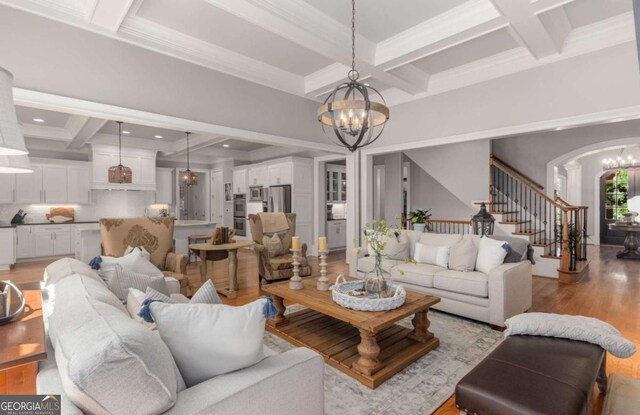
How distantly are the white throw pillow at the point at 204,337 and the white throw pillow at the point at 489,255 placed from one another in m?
3.05

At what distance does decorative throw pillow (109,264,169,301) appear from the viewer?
2.38 metres

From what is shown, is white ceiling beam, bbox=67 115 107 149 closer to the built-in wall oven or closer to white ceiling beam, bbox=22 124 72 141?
white ceiling beam, bbox=22 124 72 141

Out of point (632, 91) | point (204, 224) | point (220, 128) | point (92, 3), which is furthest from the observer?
point (204, 224)

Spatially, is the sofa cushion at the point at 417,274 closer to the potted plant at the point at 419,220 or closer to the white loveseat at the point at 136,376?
the white loveseat at the point at 136,376

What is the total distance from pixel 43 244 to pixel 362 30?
796 centimetres

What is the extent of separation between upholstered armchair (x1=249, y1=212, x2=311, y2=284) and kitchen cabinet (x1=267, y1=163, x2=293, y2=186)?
229 centimetres

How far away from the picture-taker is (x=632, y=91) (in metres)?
3.49

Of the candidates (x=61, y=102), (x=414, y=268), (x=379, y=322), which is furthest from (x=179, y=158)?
(x=379, y=322)

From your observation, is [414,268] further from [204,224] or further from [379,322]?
[204,224]

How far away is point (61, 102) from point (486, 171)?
6996 millimetres

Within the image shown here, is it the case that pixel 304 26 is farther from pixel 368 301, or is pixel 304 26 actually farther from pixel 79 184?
pixel 79 184

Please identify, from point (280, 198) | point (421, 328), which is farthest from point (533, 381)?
point (280, 198)

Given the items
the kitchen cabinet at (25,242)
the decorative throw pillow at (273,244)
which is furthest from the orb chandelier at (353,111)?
the kitchen cabinet at (25,242)

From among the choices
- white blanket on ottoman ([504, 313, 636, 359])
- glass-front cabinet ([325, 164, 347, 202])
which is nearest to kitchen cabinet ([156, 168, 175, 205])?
glass-front cabinet ([325, 164, 347, 202])
